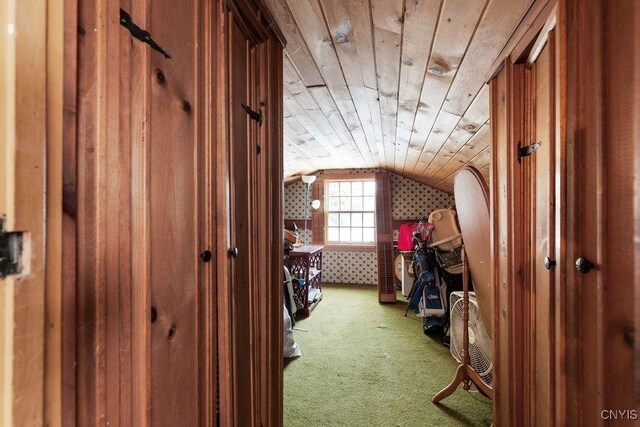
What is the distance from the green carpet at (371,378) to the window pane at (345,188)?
2.74 metres

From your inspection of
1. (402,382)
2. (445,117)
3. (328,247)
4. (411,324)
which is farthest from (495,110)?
(328,247)

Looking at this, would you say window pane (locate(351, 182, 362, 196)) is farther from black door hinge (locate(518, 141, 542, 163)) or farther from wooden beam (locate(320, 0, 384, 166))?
black door hinge (locate(518, 141, 542, 163))

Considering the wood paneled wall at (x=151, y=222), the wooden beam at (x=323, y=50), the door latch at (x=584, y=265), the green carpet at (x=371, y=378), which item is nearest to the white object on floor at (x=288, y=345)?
the green carpet at (x=371, y=378)

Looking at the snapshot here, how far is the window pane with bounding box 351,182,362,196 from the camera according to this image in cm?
579

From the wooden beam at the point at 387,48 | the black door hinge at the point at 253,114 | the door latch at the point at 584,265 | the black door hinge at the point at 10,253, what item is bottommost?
the door latch at the point at 584,265

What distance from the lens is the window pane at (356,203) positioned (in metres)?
5.77

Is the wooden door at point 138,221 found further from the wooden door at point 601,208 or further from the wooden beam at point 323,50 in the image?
the wooden door at point 601,208

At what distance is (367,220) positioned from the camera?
5.73 m

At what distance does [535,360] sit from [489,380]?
1.15 meters

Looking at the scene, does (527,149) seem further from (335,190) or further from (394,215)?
(335,190)

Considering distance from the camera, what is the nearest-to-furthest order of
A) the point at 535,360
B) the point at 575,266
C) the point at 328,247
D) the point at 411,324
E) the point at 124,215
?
the point at 124,215 < the point at 575,266 < the point at 535,360 < the point at 411,324 < the point at 328,247

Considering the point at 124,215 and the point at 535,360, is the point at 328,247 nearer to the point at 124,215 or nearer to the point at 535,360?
the point at 535,360

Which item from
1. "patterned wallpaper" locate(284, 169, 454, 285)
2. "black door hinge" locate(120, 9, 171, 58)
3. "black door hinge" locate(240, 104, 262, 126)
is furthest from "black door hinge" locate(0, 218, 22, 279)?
"patterned wallpaper" locate(284, 169, 454, 285)

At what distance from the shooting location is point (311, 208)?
19.2 feet
